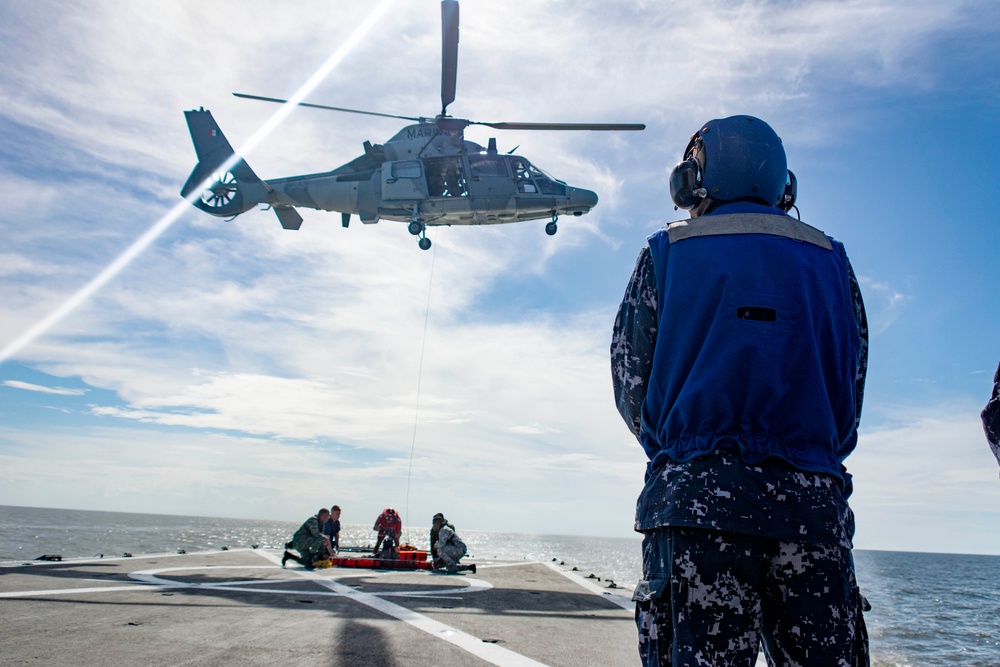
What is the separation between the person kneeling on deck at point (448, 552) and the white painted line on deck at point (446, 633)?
14.4 ft

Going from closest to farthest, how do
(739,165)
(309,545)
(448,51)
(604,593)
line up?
(739,165) → (604,593) → (309,545) → (448,51)

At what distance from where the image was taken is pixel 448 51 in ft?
66.4

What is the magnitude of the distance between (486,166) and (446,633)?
16654 millimetres

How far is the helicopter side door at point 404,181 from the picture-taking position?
68.0 ft

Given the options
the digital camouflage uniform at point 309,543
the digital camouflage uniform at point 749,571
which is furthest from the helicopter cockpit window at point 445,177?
the digital camouflage uniform at point 749,571

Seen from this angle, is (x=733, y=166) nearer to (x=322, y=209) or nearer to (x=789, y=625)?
(x=789, y=625)

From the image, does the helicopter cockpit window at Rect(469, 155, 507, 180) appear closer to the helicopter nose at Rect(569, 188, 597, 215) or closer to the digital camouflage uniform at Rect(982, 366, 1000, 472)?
the helicopter nose at Rect(569, 188, 597, 215)

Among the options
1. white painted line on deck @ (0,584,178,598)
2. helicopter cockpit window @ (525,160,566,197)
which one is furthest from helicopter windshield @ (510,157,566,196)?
white painted line on deck @ (0,584,178,598)

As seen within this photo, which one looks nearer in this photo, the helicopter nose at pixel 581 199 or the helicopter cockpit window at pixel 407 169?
the helicopter cockpit window at pixel 407 169

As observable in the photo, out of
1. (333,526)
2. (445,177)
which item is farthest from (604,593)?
(445,177)

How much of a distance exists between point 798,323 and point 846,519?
1.79 ft

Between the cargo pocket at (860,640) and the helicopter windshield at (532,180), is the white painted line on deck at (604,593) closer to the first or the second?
the cargo pocket at (860,640)

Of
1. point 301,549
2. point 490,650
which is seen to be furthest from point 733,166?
point 301,549

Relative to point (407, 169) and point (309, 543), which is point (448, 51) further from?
point (309, 543)
